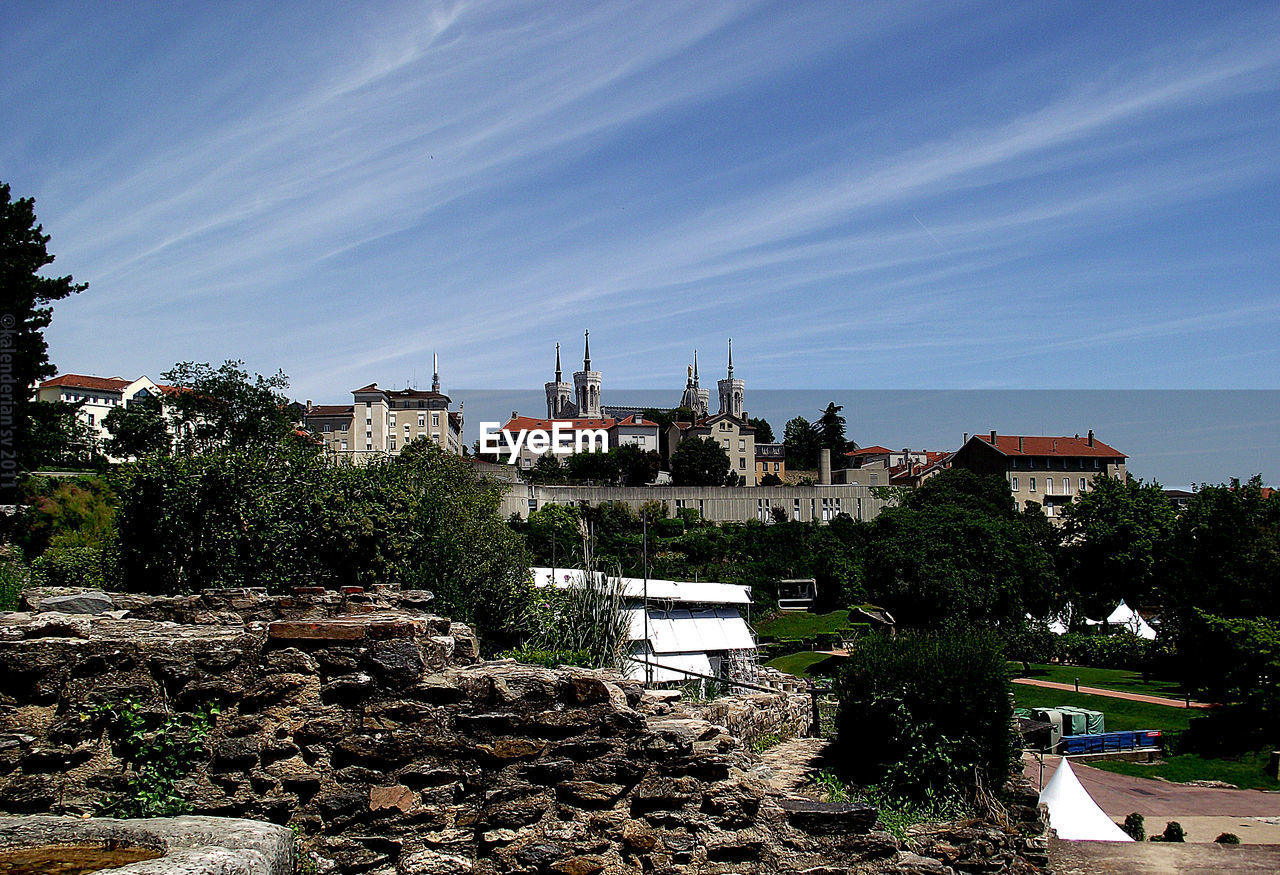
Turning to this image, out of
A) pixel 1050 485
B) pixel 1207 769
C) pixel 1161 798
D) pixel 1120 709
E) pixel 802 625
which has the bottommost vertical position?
pixel 1120 709

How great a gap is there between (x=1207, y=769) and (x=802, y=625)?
986 inches

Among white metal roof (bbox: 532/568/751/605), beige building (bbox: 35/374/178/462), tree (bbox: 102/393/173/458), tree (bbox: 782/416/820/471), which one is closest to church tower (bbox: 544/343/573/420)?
tree (bbox: 782/416/820/471)

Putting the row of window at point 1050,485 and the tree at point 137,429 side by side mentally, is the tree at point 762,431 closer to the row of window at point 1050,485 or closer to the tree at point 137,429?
the row of window at point 1050,485

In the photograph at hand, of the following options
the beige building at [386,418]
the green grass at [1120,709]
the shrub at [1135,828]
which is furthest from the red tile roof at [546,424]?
the shrub at [1135,828]

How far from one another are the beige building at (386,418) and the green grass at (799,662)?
62.4m

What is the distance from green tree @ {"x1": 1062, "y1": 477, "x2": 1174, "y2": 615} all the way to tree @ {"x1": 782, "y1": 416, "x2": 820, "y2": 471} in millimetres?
54653

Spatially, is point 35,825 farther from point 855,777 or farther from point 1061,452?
point 1061,452

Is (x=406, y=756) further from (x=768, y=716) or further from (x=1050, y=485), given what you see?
(x=1050, y=485)

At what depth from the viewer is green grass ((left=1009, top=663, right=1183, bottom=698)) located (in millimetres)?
31500

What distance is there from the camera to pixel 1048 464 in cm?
8631

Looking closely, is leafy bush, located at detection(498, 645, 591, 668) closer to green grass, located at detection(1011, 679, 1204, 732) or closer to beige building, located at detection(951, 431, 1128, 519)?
green grass, located at detection(1011, 679, 1204, 732)

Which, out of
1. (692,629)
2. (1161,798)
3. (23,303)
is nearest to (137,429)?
(23,303)

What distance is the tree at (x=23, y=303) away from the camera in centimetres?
2475

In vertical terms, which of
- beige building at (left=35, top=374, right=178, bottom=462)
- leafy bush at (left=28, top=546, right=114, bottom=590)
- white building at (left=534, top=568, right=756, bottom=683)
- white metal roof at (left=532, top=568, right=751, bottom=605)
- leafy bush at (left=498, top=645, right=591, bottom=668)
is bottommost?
white building at (left=534, top=568, right=756, bottom=683)
